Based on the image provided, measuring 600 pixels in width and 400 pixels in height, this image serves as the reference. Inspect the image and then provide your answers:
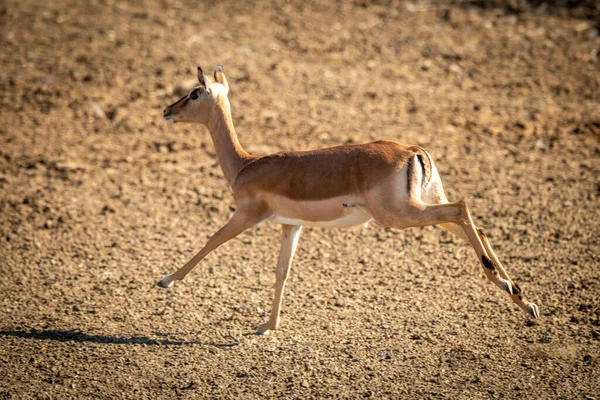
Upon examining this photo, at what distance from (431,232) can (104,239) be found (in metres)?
3.41

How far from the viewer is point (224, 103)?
6836 millimetres

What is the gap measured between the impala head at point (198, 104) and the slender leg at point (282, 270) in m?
1.24

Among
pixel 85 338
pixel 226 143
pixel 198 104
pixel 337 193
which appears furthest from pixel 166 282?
pixel 337 193

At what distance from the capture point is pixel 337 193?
600 cm

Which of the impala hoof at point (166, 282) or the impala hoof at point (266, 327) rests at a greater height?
the impala hoof at point (166, 282)

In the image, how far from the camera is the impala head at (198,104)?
22.2ft

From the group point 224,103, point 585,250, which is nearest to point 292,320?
point 224,103

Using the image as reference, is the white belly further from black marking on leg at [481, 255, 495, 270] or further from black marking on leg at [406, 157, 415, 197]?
black marking on leg at [481, 255, 495, 270]

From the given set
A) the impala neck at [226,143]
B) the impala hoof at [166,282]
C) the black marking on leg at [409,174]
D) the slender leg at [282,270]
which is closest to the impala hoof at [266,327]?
the slender leg at [282,270]

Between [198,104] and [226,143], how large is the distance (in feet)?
1.38

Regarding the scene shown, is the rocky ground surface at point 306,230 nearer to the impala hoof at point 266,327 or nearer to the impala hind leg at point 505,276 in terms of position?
the impala hoof at point 266,327

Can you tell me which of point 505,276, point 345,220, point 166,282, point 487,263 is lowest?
point 166,282

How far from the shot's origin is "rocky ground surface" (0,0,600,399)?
5988 mm

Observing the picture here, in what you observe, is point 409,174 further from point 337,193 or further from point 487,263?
point 487,263
